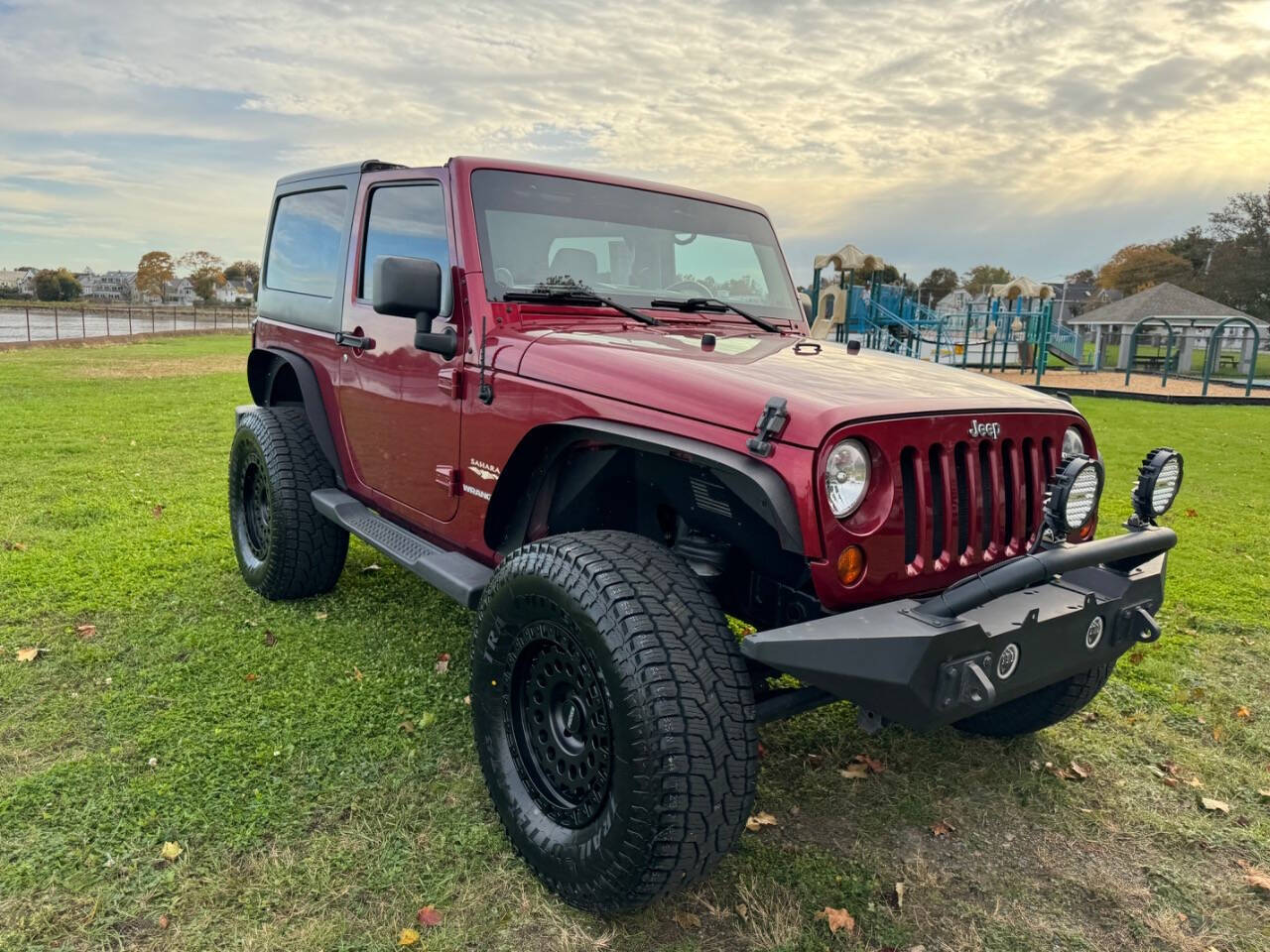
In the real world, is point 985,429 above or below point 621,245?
below

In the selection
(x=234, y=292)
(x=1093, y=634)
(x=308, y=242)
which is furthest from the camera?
(x=234, y=292)

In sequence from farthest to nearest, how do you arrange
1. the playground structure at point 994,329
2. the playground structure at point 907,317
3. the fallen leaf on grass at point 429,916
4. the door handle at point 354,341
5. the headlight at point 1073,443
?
the playground structure at point 907,317
the playground structure at point 994,329
the door handle at point 354,341
the headlight at point 1073,443
the fallen leaf on grass at point 429,916

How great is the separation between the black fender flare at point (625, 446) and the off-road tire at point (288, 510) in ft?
5.22

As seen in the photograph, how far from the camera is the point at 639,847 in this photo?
2232 millimetres

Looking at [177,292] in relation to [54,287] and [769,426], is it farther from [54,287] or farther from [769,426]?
[769,426]

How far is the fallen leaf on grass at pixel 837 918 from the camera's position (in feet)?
8.21

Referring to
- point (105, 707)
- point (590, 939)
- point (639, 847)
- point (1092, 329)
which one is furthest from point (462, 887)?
point (1092, 329)

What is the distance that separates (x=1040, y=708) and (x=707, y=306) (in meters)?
2.02

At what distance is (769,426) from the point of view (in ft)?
7.22

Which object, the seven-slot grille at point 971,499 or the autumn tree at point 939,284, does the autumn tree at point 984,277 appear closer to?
the autumn tree at point 939,284

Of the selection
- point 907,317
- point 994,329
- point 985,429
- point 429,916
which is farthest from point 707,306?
point 994,329

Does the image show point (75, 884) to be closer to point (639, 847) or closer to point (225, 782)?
point (225, 782)

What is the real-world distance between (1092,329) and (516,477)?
55082 millimetres

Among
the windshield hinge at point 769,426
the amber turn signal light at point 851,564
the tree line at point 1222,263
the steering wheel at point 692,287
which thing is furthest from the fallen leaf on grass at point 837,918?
the tree line at point 1222,263
